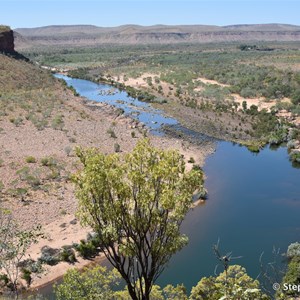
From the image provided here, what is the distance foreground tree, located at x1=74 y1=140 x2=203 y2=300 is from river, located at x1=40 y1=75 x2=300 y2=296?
10.2 metres

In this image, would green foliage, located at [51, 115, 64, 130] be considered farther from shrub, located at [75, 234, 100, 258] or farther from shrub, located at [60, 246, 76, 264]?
shrub, located at [60, 246, 76, 264]

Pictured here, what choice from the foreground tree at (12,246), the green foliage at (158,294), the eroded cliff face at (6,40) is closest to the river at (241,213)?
the green foliage at (158,294)

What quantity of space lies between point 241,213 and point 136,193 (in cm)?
1907

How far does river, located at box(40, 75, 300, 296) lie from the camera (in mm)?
22344

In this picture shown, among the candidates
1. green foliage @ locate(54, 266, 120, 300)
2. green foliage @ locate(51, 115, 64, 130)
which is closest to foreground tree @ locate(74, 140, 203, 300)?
green foliage @ locate(54, 266, 120, 300)

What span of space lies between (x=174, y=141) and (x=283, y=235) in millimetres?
20750

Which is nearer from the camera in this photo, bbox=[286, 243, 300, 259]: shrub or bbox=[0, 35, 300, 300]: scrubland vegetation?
bbox=[0, 35, 300, 300]: scrubland vegetation

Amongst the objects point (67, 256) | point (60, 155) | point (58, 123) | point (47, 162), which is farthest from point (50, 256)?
point (58, 123)

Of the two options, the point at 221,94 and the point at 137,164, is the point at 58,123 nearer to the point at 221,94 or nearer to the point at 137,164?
the point at 221,94

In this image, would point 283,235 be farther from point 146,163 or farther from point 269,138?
point 269,138

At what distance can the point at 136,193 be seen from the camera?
10992 millimetres

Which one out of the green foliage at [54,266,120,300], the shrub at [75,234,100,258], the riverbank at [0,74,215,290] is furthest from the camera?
the riverbank at [0,74,215,290]

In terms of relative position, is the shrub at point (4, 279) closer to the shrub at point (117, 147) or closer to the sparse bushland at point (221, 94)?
the shrub at point (117, 147)

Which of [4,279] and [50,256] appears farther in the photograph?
[50,256]
